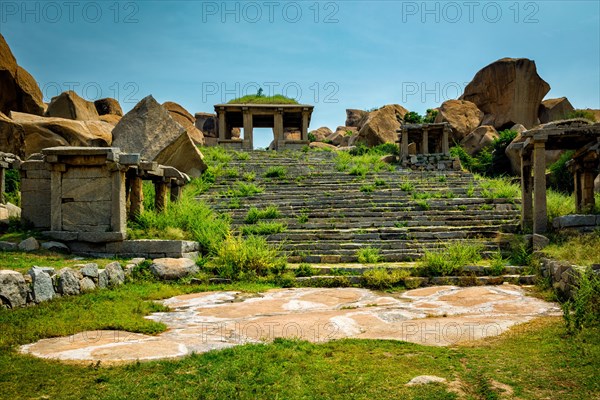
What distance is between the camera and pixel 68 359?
147 inches

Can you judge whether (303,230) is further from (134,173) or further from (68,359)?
(68,359)

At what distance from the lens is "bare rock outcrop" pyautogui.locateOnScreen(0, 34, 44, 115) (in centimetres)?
1688

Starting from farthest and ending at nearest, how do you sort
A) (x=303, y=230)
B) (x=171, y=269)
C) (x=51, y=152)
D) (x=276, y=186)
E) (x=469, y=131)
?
(x=469, y=131) < (x=276, y=186) < (x=303, y=230) < (x=51, y=152) < (x=171, y=269)

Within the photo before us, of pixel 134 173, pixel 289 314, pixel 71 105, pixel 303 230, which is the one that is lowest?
pixel 289 314

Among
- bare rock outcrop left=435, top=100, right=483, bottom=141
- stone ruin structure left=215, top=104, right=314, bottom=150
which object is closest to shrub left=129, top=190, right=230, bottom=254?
stone ruin structure left=215, top=104, right=314, bottom=150

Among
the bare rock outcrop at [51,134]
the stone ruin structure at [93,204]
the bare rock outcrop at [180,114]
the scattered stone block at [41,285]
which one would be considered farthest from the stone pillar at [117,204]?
the bare rock outcrop at [180,114]

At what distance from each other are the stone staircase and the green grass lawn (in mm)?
5036

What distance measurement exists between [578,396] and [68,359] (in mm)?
3706

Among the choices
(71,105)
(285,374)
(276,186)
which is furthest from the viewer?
(71,105)

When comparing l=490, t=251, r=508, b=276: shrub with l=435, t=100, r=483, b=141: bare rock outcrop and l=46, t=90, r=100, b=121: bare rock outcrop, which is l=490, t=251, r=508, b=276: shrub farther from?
l=435, t=100, r=483, b=141: bare rock outcrop

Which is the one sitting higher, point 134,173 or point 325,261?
point 134,173

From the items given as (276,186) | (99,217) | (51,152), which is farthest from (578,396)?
Answer: (276,186)

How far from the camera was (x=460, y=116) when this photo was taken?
30.4 m

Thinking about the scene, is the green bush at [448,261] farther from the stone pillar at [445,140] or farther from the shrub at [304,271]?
the stone pillar at [445,140]
